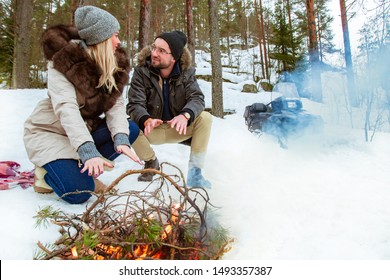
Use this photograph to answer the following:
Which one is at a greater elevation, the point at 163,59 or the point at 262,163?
the point at 163,59

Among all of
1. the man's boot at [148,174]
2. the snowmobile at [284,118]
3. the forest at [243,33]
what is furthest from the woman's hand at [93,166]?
the forest at [243,33]

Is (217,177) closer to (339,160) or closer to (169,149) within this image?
(169,149)

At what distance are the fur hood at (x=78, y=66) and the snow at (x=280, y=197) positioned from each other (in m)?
0.64

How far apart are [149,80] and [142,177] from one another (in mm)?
824

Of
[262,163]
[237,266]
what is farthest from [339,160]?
[237,266]

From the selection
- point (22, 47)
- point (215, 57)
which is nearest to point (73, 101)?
point (215, 57)

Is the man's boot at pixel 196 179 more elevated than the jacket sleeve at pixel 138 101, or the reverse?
the jacket sleeve at pixel 138 101

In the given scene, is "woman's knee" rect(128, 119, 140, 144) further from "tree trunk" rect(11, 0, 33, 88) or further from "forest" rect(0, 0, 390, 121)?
"tree trunk" rect(11, 0, 33, 88)

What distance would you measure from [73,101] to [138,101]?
80cm

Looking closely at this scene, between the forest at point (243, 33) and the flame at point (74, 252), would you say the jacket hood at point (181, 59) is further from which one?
the forest at point (243, 33)

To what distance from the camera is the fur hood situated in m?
1.81

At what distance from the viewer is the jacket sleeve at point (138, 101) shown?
2.44 meters

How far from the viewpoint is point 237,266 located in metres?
Result: 1.24

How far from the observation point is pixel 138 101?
2543 mm
